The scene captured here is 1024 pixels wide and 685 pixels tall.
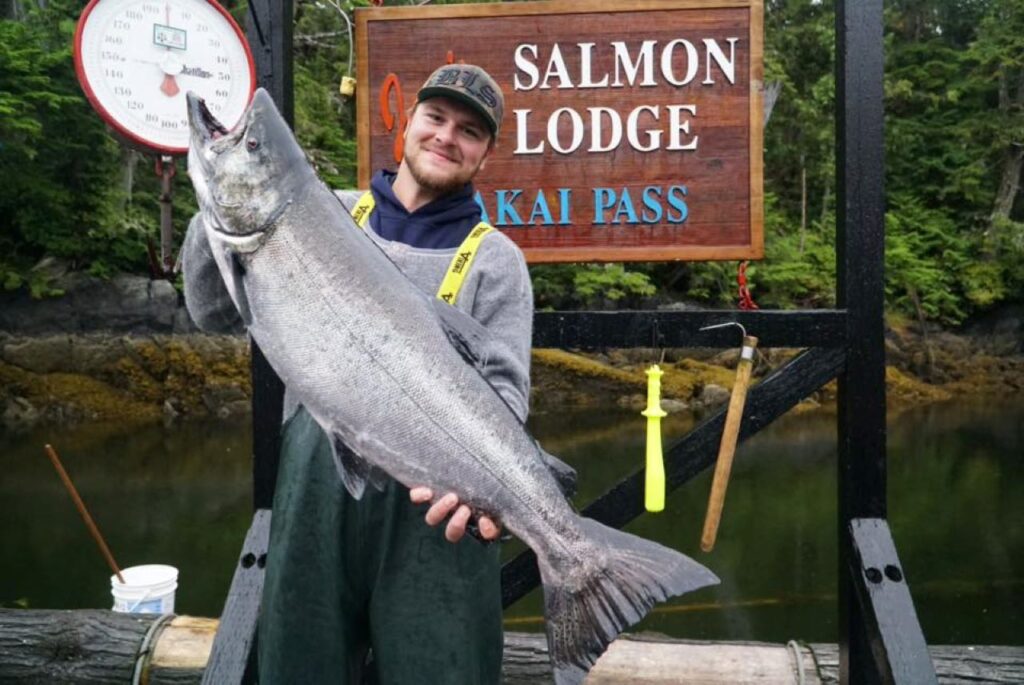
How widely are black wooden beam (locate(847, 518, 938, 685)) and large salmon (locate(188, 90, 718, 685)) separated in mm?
1316

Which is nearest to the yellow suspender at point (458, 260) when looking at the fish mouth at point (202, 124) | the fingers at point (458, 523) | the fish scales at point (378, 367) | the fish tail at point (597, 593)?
the fish scales at point (378, 367)

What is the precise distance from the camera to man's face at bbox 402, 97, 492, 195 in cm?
233

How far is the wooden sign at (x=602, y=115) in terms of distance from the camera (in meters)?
3.53

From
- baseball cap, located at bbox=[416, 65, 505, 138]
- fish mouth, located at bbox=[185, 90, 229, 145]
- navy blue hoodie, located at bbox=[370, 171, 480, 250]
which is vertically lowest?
navy blue hoodie, located at bbox=[370, 171, 480, 250]

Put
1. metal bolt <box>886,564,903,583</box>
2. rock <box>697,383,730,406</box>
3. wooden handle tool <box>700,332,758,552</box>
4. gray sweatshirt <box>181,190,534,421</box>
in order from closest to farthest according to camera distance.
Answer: gray sweatshirt <box>181,190,534,421</box>
metal bolt <box>886,564,903,583</box>
wooden handle tool <box>700,332,758,552</box>
rock <box>697,383,730,406</box>

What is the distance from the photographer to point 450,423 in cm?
200

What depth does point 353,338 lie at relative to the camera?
1.98 metres

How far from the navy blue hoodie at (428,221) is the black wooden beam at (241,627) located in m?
1.03

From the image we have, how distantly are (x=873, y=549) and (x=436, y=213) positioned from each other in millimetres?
1828

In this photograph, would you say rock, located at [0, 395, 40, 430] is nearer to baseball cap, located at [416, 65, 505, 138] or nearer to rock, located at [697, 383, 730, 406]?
rock, located at [697, 383, 730, 406]

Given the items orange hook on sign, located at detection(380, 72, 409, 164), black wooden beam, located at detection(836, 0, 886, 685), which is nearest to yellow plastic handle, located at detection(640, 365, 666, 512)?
black wooden beam, located at detection(836, 0, 886, 685)

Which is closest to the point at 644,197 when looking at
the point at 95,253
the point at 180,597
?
the point at 180,597

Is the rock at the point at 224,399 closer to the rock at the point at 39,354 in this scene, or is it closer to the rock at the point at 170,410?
the rock at the point at 170,410

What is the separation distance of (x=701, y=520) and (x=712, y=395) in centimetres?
658
